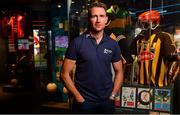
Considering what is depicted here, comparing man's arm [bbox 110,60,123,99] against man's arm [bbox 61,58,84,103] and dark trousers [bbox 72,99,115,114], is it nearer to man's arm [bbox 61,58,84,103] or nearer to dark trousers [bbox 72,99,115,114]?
dark trousers [bbox 72,99,115,114]

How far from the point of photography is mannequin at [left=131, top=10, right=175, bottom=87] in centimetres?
457

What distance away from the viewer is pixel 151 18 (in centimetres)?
462

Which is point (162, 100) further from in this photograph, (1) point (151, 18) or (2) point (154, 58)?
(1) point (151, 18)

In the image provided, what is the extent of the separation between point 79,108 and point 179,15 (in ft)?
6.37

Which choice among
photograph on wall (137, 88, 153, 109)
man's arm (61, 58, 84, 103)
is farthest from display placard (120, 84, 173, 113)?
man's arm (61, 58, 84, 103)

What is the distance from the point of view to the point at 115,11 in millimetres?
4863

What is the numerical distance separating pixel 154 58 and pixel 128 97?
702mm

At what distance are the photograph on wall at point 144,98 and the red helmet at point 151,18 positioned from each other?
2.92ft

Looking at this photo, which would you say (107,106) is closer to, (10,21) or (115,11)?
(115,11)

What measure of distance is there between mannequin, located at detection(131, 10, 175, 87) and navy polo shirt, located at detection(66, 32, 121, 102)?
1432mm

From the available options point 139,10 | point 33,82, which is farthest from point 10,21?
point 139,10

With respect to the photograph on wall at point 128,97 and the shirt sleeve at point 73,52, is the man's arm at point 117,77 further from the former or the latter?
the photograph on wall at point 128,97

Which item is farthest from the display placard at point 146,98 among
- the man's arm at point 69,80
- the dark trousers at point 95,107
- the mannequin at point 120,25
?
the man's arm at point 69,80

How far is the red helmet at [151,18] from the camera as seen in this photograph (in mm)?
4572
